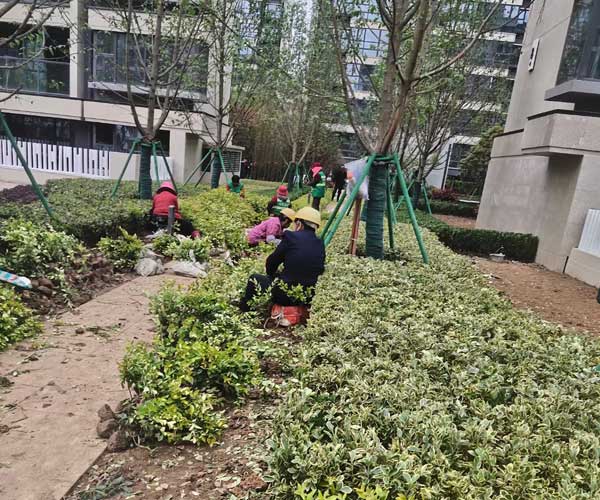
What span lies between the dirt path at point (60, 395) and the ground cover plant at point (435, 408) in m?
1.32

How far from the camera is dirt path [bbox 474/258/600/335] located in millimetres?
6191

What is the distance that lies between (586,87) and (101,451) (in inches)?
396

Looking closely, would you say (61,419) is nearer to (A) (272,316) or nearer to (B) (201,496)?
(B) (201,496)

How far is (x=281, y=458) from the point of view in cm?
167

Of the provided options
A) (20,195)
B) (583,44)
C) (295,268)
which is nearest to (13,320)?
(295,268)

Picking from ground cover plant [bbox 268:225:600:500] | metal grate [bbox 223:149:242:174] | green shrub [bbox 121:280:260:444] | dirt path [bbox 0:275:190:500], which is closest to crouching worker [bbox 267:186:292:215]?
dirt path [bbox 0:275:190:500]

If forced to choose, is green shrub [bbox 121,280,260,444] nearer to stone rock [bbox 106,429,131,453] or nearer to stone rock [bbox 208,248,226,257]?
stone rock [bbox 106,429,131,453]

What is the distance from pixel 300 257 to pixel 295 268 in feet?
0.37

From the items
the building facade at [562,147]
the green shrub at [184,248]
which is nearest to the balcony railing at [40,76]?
the green shrub at [184,248]

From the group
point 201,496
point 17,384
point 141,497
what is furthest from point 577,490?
point 17,384

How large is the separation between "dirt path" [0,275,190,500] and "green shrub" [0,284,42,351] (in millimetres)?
99

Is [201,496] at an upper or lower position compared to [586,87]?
lower

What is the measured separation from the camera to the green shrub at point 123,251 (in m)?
6.04

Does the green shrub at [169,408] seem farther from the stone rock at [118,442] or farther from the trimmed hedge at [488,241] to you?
the trimmed hedge at [488,241]
